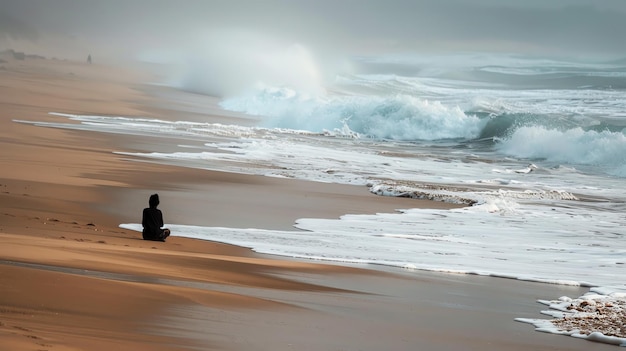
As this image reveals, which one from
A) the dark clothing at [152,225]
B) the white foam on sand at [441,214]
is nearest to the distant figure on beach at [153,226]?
the dark clothing at [152,225]

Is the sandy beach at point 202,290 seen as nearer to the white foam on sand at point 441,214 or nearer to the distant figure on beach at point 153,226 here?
the distant figure on beach at point 153,226

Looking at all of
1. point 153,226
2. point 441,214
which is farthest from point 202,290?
point 441,214

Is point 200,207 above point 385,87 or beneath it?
beneath

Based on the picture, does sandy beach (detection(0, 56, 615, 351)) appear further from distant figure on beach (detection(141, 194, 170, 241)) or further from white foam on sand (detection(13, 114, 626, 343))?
white foam on sand (detection(13, 114, 626, 343))

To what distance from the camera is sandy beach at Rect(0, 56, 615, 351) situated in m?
6.20

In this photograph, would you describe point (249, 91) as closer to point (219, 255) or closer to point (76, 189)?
point (76, 189)

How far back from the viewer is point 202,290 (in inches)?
306

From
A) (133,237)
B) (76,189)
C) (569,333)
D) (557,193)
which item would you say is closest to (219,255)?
(133,237)

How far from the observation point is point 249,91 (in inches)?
2569

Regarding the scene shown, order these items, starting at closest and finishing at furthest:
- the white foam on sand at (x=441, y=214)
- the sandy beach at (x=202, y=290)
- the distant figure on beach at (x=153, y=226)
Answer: the sandy beach at (x=202, y=290)
the distant figure on beach at (x=153, y=226)
the white foam on sand at (x=441, y=214)

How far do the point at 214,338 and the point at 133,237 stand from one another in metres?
5.15

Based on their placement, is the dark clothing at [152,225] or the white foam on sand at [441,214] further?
the white foam on sand at [441,214]

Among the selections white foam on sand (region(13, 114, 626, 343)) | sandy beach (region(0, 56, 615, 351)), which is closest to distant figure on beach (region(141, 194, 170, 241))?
sandy beach (region(0, 56, 615, 351))

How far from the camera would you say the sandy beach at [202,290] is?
6195 mm
